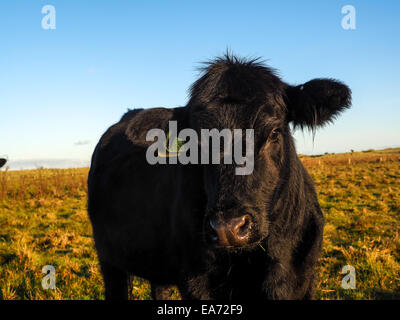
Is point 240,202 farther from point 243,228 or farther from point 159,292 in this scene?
point 159,292

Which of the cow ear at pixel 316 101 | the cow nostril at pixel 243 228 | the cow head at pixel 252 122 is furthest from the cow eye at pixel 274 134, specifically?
the cow nostril at pixel 243 228

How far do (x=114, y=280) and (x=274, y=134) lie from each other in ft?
9.78

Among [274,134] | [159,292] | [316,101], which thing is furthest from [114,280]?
[316,101]

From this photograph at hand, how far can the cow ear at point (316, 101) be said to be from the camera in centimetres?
273

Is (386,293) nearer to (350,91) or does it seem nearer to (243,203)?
(350,91)

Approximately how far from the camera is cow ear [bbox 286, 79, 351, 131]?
273 cm

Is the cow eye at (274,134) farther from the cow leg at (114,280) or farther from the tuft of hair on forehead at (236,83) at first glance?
the cow leg at (114,280)

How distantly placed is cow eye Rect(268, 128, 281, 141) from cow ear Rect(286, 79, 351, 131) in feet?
1.05

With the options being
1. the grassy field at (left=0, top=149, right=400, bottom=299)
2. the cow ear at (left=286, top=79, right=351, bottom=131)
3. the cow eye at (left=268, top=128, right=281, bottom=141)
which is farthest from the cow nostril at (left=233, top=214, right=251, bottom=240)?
the grassy field at (left=0, top=149, right=400, bottom=299)

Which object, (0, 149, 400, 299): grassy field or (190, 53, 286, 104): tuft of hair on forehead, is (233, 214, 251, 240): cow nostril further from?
(0, 149, 400, 299): grassy field

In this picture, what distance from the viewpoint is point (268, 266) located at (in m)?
2.58

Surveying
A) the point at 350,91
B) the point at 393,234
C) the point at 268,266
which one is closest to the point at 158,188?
the point at 268,266

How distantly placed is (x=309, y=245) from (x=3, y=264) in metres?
5.46
